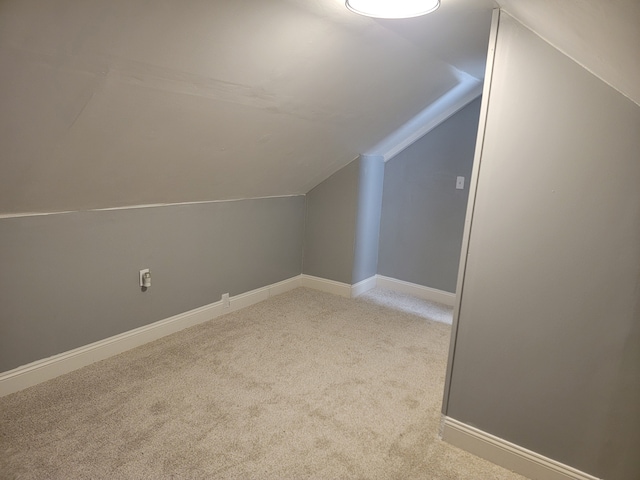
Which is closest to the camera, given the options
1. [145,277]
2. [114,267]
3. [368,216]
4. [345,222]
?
[114,267]

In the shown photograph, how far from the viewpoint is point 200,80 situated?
5.82ft

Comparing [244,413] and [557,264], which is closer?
[557,264]

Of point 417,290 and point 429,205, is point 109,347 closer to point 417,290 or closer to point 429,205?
point 417,290

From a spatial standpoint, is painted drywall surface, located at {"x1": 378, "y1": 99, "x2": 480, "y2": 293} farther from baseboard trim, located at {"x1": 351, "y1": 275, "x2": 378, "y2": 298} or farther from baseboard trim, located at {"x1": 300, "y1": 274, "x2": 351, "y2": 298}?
baseboard trim, located at {"x1": 300, "y1": 274, "x2": 351, "y2": 298}

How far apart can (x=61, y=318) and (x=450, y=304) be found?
9.73 ft

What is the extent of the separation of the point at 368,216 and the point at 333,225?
34 centimetres

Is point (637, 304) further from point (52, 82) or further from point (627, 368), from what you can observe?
point (52, 82)

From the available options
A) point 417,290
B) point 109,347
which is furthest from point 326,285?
point 109,347

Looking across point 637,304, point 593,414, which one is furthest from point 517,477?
point 637,304

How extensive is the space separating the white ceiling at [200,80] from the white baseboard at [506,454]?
57.3 inches

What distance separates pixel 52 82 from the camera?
1.42 metres

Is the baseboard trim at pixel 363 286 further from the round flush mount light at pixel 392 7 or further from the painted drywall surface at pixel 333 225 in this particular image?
the round flush mount light at pixel 392 7

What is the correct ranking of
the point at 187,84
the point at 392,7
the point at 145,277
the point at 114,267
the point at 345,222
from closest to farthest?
the point at 392,7, the point at 187,84, the point at 114,267, the point at 145,277, the point at 345,222

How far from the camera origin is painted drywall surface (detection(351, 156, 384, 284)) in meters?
3.73
